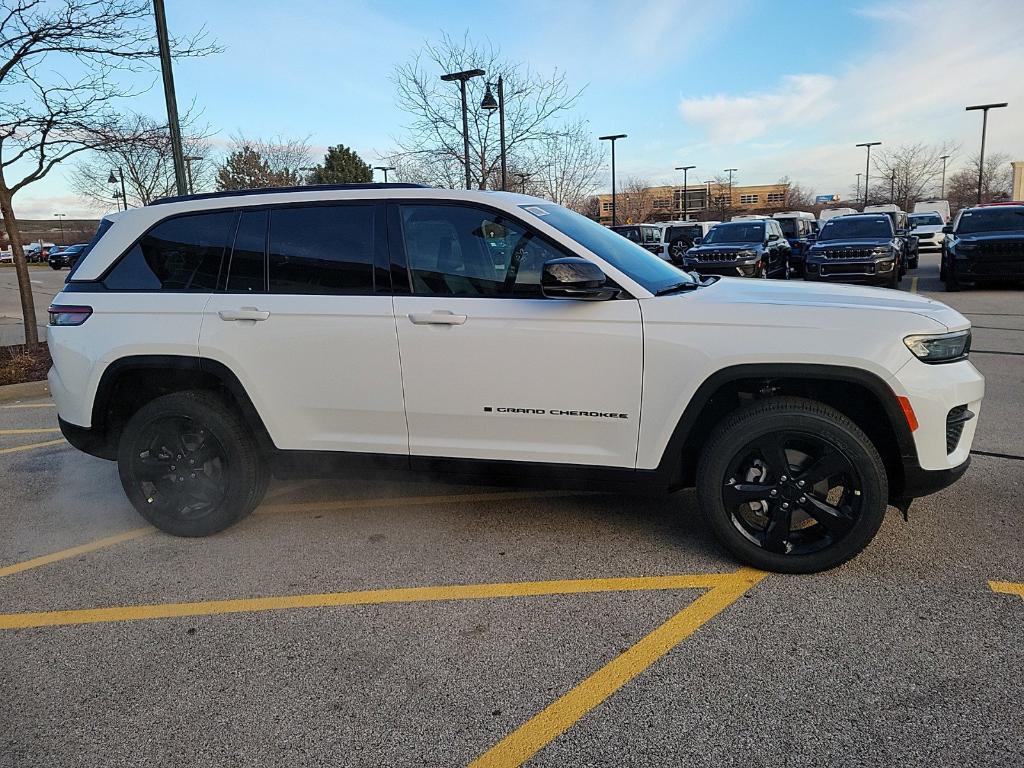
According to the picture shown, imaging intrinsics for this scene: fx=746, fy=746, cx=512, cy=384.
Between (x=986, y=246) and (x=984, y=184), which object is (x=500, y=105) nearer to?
(x=986, y=246)

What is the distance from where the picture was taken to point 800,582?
11.1ft

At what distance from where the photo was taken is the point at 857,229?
54.7ft

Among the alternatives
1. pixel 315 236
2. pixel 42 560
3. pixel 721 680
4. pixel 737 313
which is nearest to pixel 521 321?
pixel 737 313

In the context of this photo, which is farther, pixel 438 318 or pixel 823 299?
pixel 438 318

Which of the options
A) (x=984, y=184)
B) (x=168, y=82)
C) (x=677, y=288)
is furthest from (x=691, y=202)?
(x=677, y=288)

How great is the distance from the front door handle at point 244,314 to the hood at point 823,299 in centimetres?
219

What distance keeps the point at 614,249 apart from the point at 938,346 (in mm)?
1557

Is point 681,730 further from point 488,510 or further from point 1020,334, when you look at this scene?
point 1020,334

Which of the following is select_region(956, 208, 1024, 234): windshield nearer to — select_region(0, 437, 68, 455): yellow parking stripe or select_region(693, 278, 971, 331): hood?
select_region(693, 278, 971, 331): hood

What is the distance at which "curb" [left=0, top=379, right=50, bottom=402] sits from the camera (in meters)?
8.38

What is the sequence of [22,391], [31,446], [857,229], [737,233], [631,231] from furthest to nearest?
[631,231] < [737,233] < [857,229] < [22,391] < [31,446]

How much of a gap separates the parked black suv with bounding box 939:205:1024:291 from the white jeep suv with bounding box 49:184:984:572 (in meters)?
14.0

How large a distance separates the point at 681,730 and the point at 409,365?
2040 millimetres

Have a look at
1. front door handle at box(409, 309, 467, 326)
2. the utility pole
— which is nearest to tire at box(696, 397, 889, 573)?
front door handle at box(409, 309, 467, 326)
